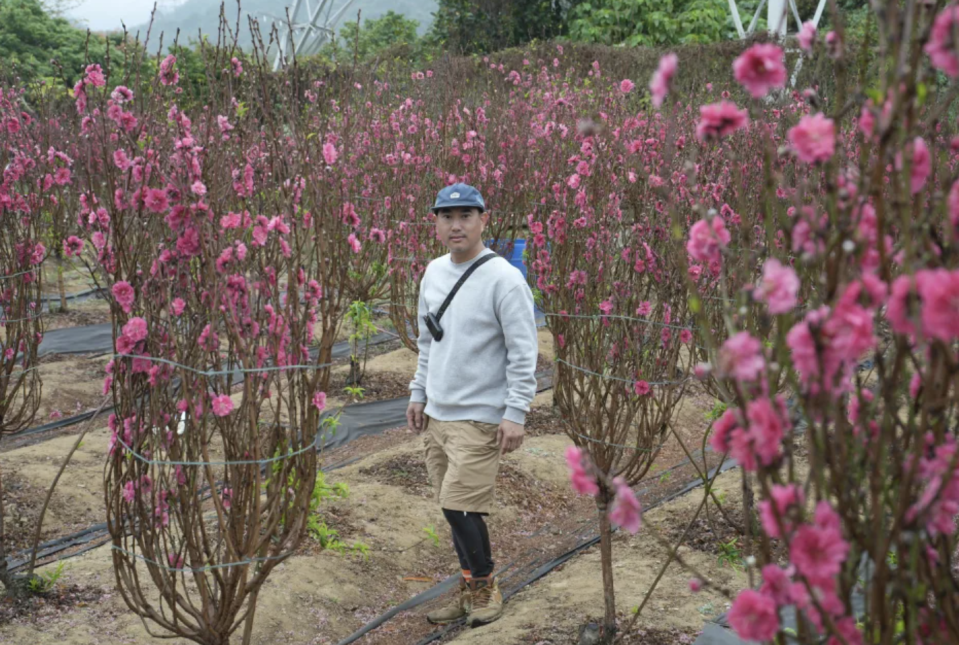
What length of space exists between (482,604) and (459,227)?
154cm

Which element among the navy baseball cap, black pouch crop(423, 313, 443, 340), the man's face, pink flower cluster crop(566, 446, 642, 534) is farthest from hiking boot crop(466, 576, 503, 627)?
pink flower cluster crop(566, 446, 642, 534)

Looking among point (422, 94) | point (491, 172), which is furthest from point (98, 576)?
point (422, 94)

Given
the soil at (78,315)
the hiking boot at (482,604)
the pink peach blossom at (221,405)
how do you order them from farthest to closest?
1. the soil at (78,315)
2. the hiking boot at (482,604)
3. the pink peach blossom at (221,405)

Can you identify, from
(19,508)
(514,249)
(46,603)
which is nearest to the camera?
(46,603)

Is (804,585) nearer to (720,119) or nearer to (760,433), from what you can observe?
(760,433)

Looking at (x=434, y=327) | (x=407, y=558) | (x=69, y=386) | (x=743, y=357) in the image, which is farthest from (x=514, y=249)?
(x=743, y=357)

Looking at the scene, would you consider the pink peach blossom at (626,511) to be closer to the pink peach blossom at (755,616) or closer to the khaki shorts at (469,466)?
the pink peach blossom at (755,616)

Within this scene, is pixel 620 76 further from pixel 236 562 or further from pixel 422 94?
pixel 236 562

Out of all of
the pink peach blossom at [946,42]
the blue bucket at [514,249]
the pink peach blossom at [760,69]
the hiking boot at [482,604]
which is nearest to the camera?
the pink peach blossom at [946,42]

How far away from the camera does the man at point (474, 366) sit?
134 inches

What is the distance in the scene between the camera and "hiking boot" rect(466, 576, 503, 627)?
3703 mm

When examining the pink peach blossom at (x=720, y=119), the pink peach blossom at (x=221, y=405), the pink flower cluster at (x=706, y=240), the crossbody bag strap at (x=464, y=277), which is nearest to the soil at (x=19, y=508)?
the crossbody bag strap at (x=464, y=277)

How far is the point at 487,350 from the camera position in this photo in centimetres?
347

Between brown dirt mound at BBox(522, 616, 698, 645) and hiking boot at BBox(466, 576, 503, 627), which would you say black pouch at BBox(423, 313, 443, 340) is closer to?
hiking boot at BBox(466, 576, 503, 627)
